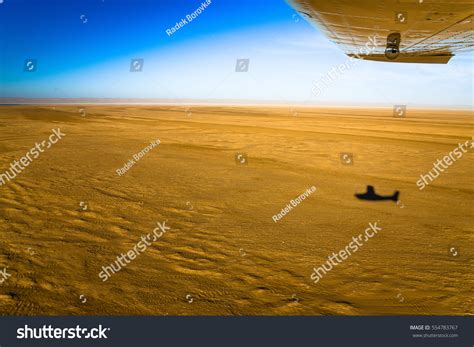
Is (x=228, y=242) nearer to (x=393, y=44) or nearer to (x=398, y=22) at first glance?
(x=398, y=22)

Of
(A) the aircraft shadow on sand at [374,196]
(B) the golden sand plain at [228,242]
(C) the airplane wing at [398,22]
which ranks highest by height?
(C) the airplane wing at [398,22]

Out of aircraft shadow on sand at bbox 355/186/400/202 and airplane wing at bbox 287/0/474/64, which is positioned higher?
airplane wing at bbox 287/0/474/64

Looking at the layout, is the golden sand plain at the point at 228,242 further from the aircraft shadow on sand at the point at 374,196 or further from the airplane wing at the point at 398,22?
the airplane wing at the point at 398,22

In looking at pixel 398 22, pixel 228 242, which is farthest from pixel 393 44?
pixel 228 242

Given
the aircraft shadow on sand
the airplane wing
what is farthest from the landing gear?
the aircraft shadow on sand

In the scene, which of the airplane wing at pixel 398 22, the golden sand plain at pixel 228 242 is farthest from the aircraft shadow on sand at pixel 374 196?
the airplane wing at pixel 398 22

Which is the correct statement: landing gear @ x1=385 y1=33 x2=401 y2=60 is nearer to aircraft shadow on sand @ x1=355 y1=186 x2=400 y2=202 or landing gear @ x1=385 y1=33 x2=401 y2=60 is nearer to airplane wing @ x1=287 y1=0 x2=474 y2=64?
airplane wing @ x1=287 y1=0 x2=474 y2=64

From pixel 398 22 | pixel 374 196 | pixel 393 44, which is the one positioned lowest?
pixel 374 196

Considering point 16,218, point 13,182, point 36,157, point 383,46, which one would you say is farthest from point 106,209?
point 383,46
